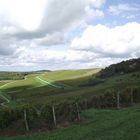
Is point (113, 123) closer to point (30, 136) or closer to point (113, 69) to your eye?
point (30, 136)

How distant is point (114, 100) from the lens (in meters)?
52.7

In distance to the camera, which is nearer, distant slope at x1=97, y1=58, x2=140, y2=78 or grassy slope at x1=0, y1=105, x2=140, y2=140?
grassy slope at x1=0, y1=105, x2=140, y2=140

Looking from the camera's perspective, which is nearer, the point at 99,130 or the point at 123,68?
the point at 99,130

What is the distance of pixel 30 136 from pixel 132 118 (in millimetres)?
10160

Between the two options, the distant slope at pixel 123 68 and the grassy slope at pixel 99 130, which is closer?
the grassy slope at pixel 99 130

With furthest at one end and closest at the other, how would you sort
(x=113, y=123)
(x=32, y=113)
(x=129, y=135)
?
(x=32, y=113), (x=113, y=123), (x=129, y=135)

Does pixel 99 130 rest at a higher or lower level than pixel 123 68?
lower

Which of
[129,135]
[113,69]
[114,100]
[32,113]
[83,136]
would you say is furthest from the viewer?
[113,69]

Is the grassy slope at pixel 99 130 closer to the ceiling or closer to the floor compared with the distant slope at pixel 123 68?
closer to the floor

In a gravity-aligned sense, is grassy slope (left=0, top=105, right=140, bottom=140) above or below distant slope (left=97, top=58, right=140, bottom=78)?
below

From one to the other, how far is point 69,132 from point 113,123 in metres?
4.23

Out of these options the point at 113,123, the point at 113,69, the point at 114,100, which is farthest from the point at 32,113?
the point at 113,69

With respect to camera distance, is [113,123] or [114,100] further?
[114,100]

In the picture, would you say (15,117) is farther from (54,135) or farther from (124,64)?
(124,64)
